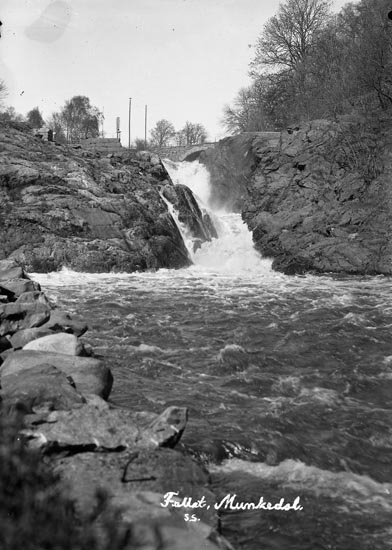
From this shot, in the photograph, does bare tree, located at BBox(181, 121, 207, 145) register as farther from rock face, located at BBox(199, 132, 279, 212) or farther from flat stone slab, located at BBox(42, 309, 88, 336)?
flat stone slab, located at BBox(42, 309, 88, 336)

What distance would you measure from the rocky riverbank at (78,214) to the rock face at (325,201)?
12.7 feet

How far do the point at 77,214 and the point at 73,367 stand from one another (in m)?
14.5

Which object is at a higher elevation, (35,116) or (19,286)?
(35,116)

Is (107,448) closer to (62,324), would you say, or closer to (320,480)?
(320,480)

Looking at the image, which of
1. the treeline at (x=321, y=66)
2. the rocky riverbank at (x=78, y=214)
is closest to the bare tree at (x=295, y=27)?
the treeline at (x=321, y=66)

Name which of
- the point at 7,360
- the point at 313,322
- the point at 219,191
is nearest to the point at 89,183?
the point at 219,191

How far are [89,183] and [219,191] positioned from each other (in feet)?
36.1

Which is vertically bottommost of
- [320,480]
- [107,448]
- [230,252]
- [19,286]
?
[320,480]

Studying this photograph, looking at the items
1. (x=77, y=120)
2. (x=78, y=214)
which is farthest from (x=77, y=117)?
(x=78, y=214)

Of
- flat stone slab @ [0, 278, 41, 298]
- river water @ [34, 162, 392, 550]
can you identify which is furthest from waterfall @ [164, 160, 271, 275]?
flat stone slab @ [0, 278, 41, 298]

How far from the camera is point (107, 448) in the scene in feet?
14.3

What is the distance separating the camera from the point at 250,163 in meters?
29.9

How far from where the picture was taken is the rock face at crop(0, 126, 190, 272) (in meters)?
18.5

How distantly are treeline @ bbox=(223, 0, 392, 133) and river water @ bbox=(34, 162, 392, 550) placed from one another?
14.2m
